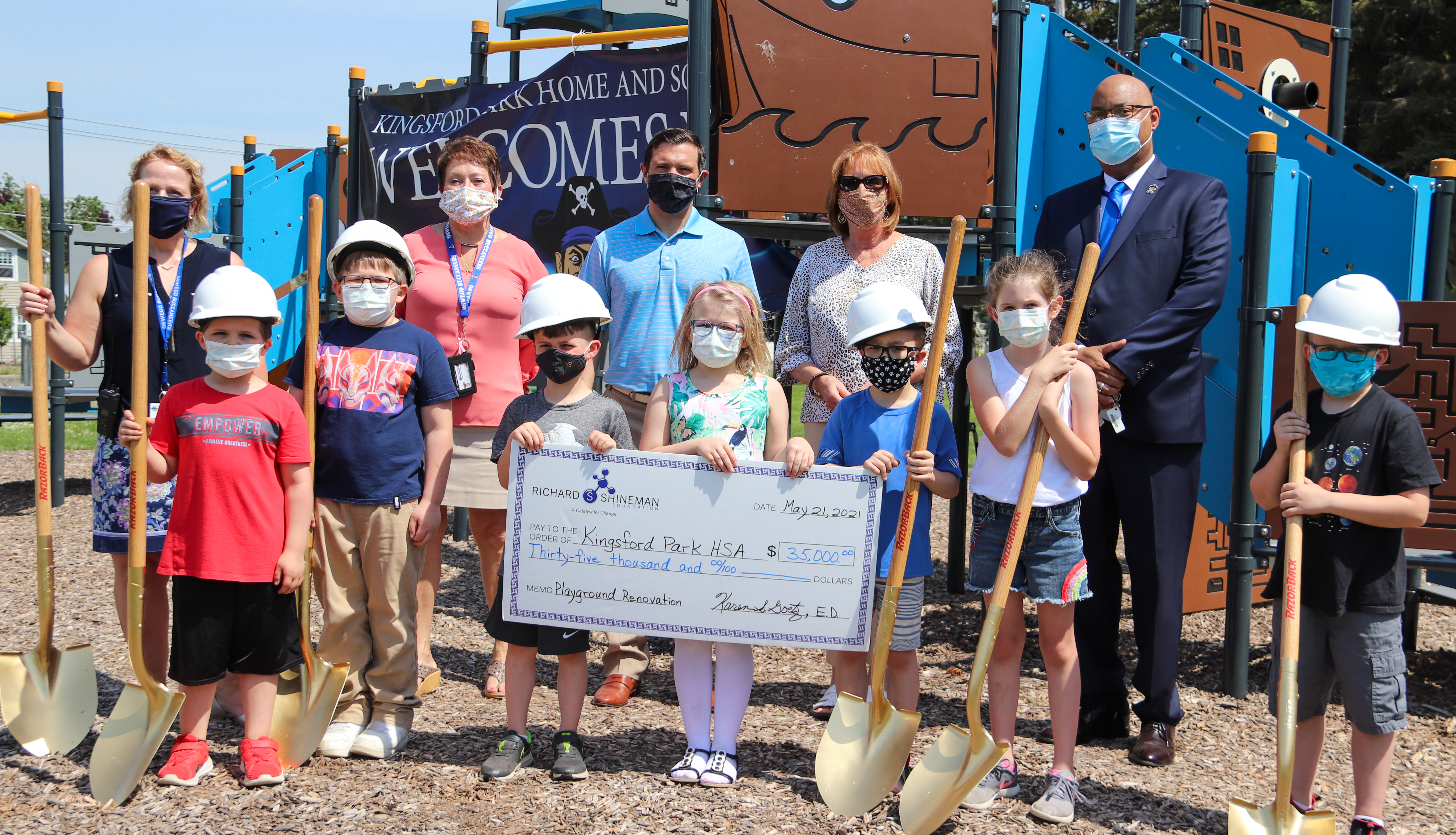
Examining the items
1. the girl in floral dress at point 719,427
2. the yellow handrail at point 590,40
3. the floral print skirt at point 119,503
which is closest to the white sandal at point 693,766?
the girl in floral dress at point 719,427

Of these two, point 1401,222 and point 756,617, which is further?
point 1401,222

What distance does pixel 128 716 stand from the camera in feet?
11.7

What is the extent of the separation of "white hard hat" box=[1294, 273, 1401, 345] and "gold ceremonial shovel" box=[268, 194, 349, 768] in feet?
10.2

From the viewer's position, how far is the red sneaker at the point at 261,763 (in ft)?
11.6

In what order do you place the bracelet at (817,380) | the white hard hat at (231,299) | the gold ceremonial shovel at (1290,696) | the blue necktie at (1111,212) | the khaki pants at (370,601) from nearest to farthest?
the gold ceremonial shovel at (1290,696)
the white hard hat at (231,299)
the khaki pants at (370,601)
the blue necktie at (1111,212)
the bracelet at (817,380)

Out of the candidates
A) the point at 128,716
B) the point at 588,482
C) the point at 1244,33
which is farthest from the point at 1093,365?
the point at 1244,33

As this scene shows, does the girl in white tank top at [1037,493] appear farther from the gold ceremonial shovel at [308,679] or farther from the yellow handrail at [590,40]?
the yellow handrail at [590,40]

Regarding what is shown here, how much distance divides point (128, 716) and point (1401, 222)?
5218mm

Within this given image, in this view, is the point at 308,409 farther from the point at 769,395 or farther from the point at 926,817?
the point at 926,817

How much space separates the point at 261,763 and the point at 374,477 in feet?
3.27

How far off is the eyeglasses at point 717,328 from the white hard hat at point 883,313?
39 centimetres

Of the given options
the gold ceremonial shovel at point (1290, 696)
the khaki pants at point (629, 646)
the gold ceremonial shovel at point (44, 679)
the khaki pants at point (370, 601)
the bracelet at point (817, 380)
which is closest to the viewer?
the gold ceremonial shovel at point (1290, 696)

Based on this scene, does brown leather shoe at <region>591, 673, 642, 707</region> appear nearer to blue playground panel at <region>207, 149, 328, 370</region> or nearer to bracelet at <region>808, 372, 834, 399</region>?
bracelet at <region>808, 372, 834, 399</region>

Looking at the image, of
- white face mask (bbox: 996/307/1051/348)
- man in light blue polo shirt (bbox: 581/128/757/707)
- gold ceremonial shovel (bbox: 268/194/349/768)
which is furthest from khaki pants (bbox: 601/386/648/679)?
white face mask (bbox: 996/307/1051/348)
